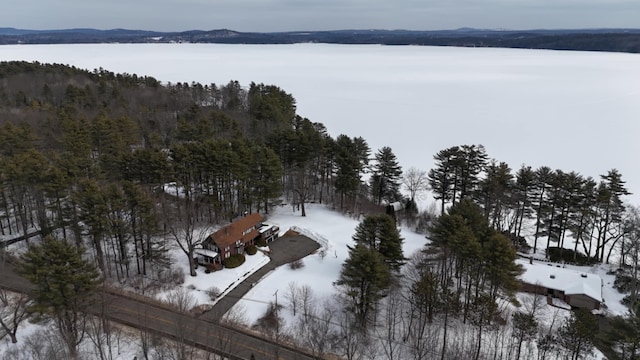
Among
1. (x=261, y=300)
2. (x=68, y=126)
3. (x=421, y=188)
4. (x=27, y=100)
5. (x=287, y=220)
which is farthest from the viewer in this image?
(x=27, y=100)

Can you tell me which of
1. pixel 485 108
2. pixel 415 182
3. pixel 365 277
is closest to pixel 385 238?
pixel 365 277

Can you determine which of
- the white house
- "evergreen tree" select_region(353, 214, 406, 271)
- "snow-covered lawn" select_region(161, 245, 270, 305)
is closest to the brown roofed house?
"snow-covered lawn" select_region(161, 245, 270, 305)

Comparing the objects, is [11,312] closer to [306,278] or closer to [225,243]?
[225,243]

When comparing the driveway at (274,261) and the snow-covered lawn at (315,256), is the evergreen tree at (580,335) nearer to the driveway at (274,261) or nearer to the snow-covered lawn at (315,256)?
the snow-covered lawn at (315,256)

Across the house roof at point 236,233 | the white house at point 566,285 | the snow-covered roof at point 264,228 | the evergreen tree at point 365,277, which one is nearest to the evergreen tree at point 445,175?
the white house at point 566,285

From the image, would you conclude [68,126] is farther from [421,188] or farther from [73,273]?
[421,188]

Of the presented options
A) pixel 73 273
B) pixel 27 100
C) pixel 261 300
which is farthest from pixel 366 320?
pixel 27 100
